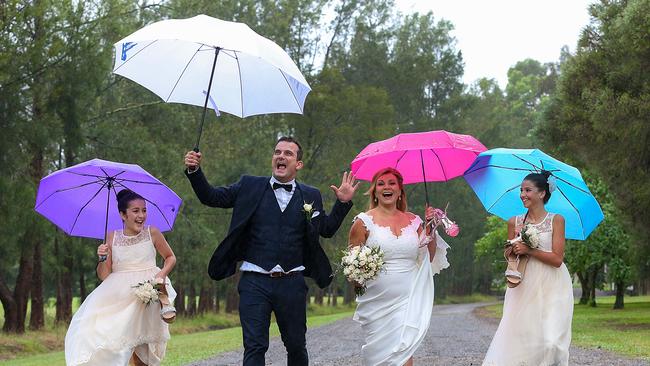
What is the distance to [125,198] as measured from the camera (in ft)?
33.3

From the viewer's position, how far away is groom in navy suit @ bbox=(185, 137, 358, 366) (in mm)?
8367

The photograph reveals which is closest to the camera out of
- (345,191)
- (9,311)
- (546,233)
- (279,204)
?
(279,204)

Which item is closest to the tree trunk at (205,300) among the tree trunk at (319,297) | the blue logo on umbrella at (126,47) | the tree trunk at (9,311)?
the tree trunk at (319,297)

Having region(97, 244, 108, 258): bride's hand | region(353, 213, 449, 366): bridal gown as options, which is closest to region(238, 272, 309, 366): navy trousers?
region(353, 213, 449, 366): bridal gown

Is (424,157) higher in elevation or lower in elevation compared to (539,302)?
higher

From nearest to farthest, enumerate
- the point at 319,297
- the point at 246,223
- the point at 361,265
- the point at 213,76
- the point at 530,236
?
1. the point at 246,223
2. the point at 361,265
3. the point at 530,236
4. the point at 213,76
5. the point at 319,297

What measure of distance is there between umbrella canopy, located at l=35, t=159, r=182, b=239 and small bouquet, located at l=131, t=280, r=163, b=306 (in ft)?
2.91

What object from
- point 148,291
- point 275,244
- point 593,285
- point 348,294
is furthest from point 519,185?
point 348,294

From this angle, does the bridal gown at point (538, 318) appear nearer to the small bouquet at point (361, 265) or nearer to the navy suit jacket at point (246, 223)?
the small bouquet at point (361, 265)

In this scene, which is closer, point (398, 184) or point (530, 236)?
point (530, 236)

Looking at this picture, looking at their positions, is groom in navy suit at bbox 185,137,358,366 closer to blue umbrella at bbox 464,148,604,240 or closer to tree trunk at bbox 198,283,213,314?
blue umbrella at bbox 464,148,604,240

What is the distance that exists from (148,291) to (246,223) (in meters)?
1.76

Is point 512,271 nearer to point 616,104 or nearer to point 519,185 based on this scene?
point 519,185

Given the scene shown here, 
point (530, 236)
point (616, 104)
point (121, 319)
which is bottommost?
point (121, 319)
